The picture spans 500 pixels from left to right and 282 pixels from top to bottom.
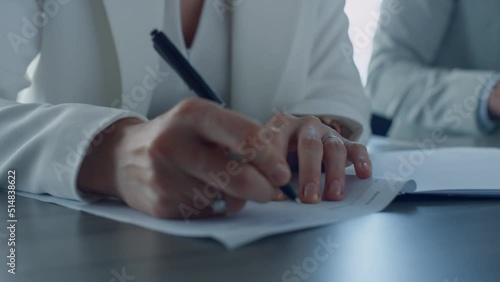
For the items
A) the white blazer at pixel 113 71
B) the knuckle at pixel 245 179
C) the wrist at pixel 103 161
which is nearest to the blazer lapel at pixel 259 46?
the white blazer at pixel 113 71

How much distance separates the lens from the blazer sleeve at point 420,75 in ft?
5.02

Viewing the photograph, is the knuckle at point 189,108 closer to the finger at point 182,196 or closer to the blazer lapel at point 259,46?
the finger at point 182,196

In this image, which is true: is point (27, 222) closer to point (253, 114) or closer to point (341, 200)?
point (341, 200)

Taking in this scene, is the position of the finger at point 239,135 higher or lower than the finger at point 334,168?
higher

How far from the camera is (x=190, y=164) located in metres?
0.50

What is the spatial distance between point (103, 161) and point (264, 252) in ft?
0.62

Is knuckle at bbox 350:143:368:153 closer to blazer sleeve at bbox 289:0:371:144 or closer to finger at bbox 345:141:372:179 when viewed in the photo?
finger at bbox 345:141:372:179

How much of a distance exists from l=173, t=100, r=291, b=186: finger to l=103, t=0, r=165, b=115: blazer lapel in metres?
0.45

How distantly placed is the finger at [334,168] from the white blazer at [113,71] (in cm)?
20

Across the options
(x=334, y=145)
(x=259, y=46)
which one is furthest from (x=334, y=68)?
(x=334, y=145)

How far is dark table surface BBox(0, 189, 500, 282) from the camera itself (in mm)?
418

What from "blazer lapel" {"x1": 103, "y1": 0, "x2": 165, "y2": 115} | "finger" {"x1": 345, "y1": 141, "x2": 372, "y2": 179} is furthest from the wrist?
"blazer lapel" {"x1": 103, "y1": 0, "x2": 165, "y2": 115}

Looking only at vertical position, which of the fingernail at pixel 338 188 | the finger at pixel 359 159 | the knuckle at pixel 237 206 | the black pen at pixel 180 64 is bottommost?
the finger at pixel 359 159

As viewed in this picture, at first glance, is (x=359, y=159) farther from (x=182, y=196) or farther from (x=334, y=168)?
(x=182, y=196)
